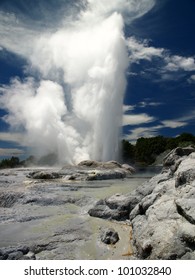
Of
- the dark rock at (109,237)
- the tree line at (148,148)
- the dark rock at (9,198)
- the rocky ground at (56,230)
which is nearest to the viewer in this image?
the rocky ground at (56,230)

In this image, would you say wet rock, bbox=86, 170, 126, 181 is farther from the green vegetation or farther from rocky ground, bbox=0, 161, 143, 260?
the green vegetation

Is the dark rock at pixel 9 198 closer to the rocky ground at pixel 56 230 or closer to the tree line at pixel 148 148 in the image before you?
the rocky ground at pixel 56 230

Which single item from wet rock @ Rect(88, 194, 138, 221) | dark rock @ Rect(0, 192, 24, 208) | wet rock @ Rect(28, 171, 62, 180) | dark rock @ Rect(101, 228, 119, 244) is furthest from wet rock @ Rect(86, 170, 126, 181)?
dark rock @ Rect(101, 228, 119, 244)

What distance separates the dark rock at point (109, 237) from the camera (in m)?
9.81

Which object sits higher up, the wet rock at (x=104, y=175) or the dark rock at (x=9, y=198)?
the wet rock at (x=104, y=175)

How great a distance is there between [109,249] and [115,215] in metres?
3.66

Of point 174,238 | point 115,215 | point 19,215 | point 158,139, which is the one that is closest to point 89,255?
point 174,238

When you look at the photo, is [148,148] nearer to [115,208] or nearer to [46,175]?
[46,175]

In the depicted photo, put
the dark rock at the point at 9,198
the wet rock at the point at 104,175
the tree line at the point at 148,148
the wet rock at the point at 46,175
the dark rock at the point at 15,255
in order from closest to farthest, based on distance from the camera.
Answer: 1. the dark rock at the point at 15,255
2. the dark rock at the point at 9,198
3. the wet rock at the point at 104,175
4. the wet rock at the point at 46,175
5. the tree line at the point at 148,148

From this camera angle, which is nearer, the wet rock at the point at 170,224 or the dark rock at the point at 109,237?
the wet rock at the point at 170,224

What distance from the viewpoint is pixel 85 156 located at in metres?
65.3

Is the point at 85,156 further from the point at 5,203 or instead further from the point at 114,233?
the point at 114,233

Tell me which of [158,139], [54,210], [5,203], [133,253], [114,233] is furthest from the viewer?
[158,139]

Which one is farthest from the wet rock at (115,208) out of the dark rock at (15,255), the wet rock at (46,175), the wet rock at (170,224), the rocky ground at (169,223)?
the wet rock at (46,175)
